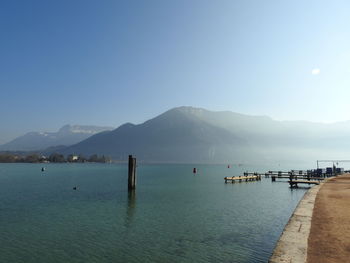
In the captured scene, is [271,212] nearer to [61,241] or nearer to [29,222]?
[61,241]

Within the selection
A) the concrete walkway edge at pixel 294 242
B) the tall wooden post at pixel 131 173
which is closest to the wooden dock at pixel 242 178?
the tall wooden post at pixel 131 173

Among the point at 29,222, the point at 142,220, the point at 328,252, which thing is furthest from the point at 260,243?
the point at 29,222

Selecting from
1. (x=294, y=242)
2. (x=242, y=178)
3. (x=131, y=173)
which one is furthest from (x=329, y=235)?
(x=242, y=178)

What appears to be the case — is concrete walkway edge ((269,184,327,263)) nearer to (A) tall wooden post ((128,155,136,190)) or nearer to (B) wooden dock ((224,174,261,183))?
(A) tall wooden post ((128,155,136,190))

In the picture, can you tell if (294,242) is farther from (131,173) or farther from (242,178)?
(242,178)

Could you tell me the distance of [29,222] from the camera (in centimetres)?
2389

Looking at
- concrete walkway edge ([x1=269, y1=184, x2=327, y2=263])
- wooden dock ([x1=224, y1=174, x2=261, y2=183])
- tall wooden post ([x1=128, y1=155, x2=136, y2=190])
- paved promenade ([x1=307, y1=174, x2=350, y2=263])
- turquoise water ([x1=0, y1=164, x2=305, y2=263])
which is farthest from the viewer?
wooden dock ([x1=224, y1=174, x2=261, y2=183])

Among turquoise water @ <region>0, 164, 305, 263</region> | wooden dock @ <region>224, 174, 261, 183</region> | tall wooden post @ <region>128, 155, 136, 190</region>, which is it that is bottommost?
turquoise water @ <region>0, 164, 305, 263</region>

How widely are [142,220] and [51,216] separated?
29.0 ft

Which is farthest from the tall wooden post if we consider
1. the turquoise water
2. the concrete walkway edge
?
the concrete walkway edge

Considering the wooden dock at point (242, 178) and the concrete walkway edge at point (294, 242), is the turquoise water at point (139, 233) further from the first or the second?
the wooden dock at point (242, 178)

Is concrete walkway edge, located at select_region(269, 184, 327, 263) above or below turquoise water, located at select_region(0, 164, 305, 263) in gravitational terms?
above

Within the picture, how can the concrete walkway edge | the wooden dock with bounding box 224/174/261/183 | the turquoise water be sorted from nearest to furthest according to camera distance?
the concrete walkway edge, the turquoise water, the wooden dock with bounding box 224/174/261/183

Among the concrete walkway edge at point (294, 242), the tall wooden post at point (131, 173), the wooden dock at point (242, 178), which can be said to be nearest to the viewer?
the concrete walkway edge at point (294, 242)
